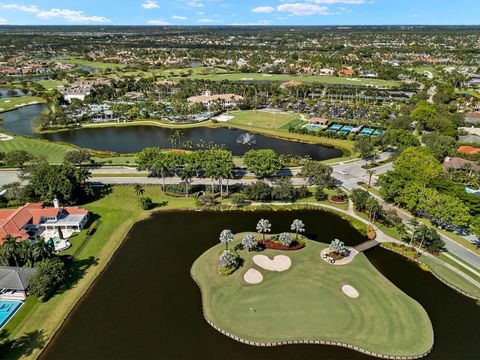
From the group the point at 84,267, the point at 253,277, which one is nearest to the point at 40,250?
the point at 84,267

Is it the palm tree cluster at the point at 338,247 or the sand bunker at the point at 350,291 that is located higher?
the palm tree cluster at the point at 338,247

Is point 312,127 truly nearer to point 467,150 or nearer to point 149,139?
point 467,150

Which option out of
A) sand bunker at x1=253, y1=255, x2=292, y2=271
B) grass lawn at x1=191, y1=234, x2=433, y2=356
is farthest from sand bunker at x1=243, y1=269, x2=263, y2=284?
sand bunker at x1=253, y1=255, x2=292, y2=271

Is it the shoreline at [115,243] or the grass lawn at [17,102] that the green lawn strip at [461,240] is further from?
the grass lawn at [17,102]

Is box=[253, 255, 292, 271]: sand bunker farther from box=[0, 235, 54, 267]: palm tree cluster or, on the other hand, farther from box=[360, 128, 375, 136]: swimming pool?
box=[360, 128, 375, 136]: swimming pool

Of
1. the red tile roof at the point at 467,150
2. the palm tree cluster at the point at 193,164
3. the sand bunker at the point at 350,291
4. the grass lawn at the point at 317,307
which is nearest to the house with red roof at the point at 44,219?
the palm tree cluster at the point at 193,164

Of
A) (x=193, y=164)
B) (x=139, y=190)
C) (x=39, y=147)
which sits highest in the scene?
(x=193, y=164)
